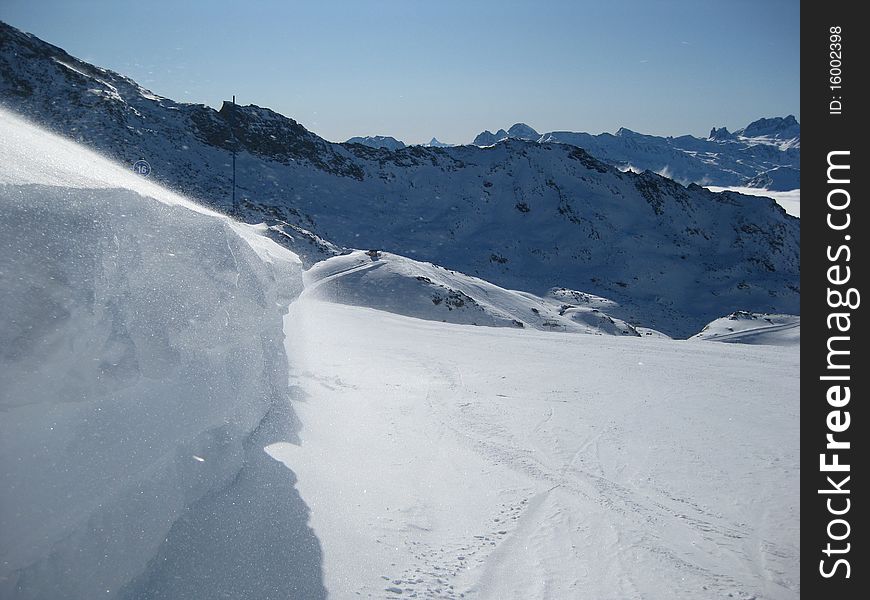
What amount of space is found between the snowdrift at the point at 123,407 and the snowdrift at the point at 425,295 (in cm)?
1904

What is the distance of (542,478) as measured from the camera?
20.7ft

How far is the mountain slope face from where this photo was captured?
5188 cm

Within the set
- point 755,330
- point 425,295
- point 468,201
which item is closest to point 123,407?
point 425,295

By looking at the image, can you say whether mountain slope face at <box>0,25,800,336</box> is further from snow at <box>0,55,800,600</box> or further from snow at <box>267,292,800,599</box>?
snow at <box>0,55,800,600</box>

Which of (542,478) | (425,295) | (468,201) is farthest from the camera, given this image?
(468,201)

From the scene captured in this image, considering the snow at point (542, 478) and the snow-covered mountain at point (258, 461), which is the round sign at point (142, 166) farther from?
the snow-covered mountain at point (258, 461)

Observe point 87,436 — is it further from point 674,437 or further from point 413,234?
point 413,234

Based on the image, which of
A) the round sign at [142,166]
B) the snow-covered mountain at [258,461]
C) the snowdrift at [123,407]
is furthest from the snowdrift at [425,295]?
the round sign at [142,166]

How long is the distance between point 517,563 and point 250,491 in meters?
2.38

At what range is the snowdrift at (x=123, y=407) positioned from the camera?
9.25 feet
